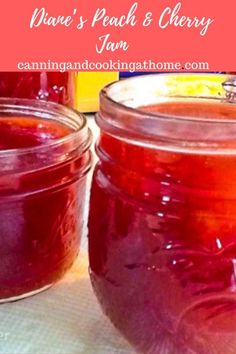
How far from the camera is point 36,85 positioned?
0.83 metres

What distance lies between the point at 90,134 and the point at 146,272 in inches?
7.5

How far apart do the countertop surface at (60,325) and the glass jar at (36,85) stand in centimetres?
27

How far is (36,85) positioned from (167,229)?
393mm

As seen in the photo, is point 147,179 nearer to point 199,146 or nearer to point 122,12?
point 199,146

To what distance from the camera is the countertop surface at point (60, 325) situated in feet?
1.80

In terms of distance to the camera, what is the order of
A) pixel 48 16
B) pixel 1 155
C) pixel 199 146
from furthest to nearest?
1. pixel 48 16
2. pixel 1 155
3. pixel 199 146

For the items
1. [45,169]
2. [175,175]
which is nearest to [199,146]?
[175,175]

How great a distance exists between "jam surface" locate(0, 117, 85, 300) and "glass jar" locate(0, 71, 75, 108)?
182 millimetres

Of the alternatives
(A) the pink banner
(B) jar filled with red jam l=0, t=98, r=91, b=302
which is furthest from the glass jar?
(B) jar filled with red jam l=0, t=98, r=91, b=302

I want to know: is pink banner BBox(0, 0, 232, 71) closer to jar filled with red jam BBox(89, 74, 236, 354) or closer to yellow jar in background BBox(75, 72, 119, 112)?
yellow jar in background BBox(75, 72, 119, 112)

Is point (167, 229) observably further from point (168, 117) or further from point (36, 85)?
point (36, 85)

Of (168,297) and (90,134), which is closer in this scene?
(168,297)

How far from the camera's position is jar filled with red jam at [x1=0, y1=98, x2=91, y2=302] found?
1.94 ft

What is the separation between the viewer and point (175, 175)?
0.48 m
